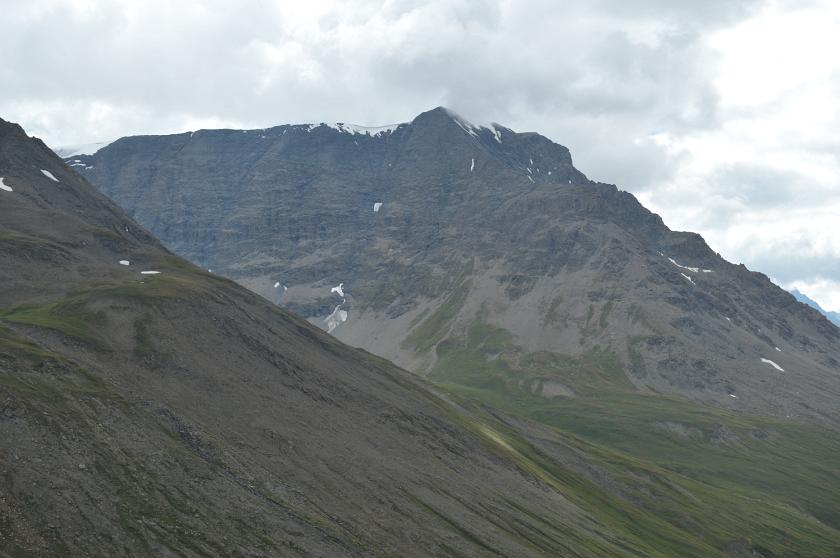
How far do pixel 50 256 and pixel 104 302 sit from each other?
40.0 m

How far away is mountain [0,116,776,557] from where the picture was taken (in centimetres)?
7100

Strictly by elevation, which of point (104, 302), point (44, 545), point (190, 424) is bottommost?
point (44, 545)

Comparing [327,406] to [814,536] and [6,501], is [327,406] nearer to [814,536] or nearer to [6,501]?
[6,501]

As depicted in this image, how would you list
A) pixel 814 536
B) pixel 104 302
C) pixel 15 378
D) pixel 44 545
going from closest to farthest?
pixel 44 545, pixel 15 378, pixel 104 302, pixel 814 536

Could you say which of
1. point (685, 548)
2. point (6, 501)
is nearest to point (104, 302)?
point (6, 501)

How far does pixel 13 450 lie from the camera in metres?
68.8

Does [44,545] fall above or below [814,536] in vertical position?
below

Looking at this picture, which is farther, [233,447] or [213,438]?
[233,447]

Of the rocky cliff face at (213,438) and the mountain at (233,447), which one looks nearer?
the rocky cliff face at (213,438)

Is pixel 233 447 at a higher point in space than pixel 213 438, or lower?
lower

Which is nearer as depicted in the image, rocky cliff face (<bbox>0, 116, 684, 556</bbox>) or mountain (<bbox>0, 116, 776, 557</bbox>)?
rocky cliff face (<bbox>0, 116, 684, 556</bbox>)

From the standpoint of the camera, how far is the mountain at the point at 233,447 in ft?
233

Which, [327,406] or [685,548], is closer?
[327,406]

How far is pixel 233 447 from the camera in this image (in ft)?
312
